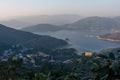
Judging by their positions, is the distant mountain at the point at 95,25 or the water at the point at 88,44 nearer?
the water at the point at 88,44

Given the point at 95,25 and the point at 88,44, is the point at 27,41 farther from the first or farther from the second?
the point at 95,25

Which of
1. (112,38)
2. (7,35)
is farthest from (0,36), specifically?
(112,38)

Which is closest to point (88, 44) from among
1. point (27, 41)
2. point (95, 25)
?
point (27, 41)

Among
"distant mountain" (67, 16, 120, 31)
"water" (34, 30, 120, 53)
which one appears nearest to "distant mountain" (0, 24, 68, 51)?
"water" (34, 30, 120, 53)

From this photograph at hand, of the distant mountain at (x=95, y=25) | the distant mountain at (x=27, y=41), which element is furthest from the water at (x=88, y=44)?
the distant mountain at (x=95, y=25)

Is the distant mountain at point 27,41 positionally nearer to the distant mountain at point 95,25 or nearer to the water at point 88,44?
the water at point 88,44

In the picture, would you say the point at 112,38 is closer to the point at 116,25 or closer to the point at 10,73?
the point at 116,25

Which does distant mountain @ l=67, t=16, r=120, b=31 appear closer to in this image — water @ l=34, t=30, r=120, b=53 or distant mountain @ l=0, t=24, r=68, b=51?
water @ l=34, t=30, r=120, b=53

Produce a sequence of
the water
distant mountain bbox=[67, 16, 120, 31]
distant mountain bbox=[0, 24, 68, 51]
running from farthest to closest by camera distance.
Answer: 1. distant mountain bbox=[67, 16, 120, 31]
2. the water
3. distant mountain bbox=[0, 24, 68, 51]
